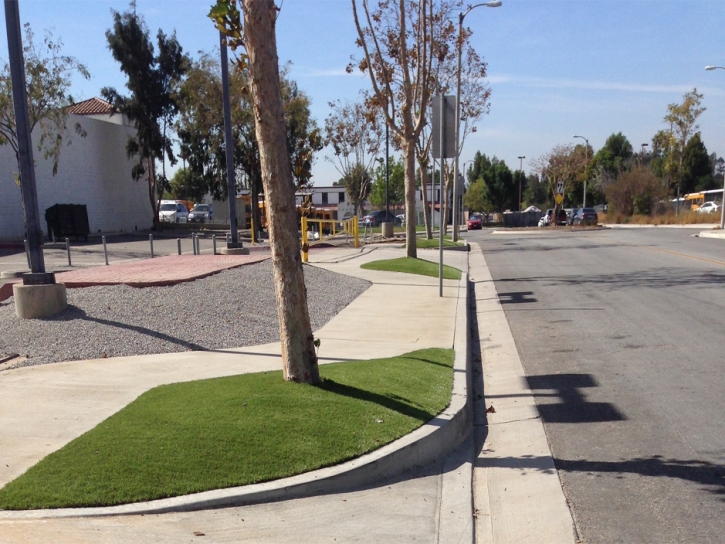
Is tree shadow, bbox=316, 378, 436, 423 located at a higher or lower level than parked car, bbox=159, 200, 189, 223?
lower

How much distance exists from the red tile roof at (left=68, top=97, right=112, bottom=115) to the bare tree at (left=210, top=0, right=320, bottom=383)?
142ft

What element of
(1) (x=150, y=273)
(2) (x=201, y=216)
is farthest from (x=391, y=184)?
(1) (x=150, y=273)

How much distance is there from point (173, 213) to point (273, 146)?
51.9 m

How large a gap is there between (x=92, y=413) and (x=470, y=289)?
11.9 meters

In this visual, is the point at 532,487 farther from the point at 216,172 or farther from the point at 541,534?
the point at 216,172

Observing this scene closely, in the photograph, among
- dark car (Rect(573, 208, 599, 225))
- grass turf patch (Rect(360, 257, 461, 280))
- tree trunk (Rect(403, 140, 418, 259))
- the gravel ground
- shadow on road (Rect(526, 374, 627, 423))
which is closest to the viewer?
shadow on road (Rect(526, 374, 627, 423))

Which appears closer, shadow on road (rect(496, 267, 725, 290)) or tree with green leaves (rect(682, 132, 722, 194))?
shadow on road (rect(496, 267, 725, 290))

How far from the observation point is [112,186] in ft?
133

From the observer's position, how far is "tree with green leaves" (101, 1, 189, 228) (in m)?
41.6

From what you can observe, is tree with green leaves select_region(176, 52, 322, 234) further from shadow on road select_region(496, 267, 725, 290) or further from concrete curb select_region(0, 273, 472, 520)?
concrete curb select_region(0, 273, 472, 520)

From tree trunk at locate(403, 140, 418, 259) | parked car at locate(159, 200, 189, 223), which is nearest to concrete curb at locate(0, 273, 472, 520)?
tree trunk at locate(403, 140, 418, 259)

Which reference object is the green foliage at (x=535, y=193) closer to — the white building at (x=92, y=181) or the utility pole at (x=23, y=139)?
the white building at (x=92, y=181)

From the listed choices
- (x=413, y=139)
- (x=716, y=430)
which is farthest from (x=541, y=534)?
(x=413, y=139)

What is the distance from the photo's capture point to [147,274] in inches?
496
